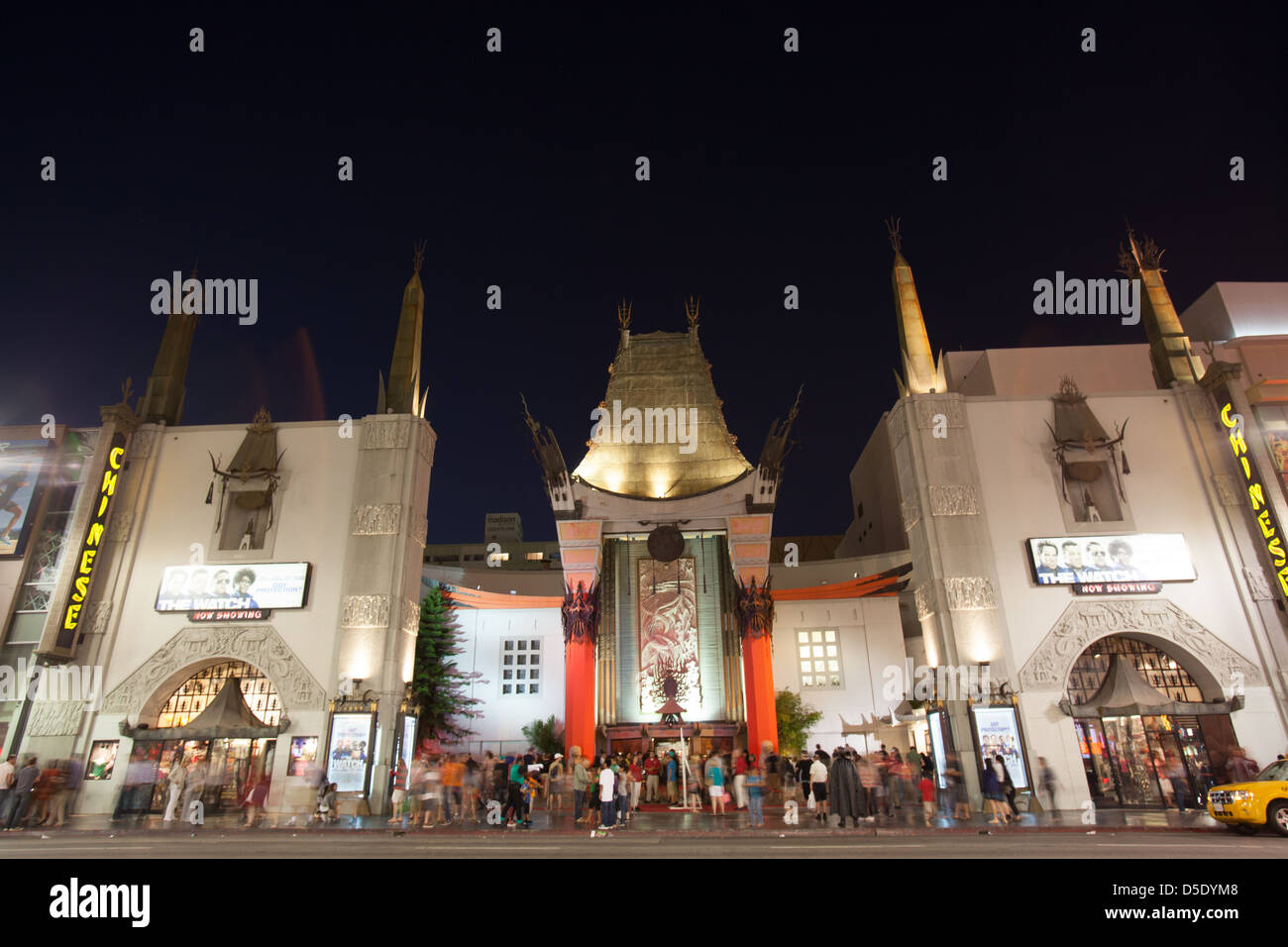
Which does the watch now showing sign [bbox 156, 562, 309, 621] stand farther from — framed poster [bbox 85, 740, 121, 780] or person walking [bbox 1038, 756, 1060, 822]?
person walking [bbox 1038, 756, 1060, 822]

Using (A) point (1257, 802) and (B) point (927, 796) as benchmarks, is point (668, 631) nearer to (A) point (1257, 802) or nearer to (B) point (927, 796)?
(B) point (927, 796)

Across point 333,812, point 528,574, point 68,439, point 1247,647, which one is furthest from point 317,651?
point 1247,647

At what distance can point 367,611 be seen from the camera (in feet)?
63.7

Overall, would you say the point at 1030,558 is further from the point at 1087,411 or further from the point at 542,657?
the point at 542,657

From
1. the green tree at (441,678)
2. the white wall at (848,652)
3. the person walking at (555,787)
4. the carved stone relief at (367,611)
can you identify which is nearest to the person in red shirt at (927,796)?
the person walking at (555,787)

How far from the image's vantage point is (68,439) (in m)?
21.3

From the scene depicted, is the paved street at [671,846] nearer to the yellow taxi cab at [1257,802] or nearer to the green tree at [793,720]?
the yellow taxi cab at [1257,802]

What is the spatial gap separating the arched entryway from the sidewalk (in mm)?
1624

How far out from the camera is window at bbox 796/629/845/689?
2861 cm

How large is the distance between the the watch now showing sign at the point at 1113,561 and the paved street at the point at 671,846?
301 inches

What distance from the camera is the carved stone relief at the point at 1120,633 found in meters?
18.3

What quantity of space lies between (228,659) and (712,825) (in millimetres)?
13664

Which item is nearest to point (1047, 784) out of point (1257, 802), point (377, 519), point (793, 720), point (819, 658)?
point (1257, 802)

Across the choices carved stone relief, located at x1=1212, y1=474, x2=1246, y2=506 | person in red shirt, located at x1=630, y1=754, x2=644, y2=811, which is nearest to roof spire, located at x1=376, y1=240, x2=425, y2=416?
person in red shirt, located at x1=630, y1=754, x2=644, y2=811
